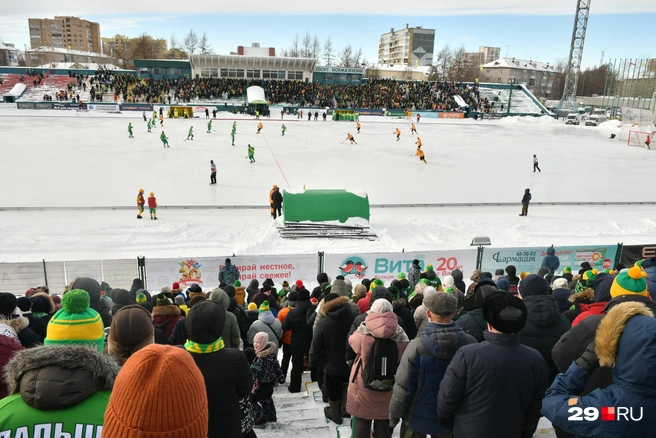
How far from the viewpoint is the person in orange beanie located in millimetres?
1607

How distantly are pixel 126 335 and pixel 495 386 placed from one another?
7.06ft

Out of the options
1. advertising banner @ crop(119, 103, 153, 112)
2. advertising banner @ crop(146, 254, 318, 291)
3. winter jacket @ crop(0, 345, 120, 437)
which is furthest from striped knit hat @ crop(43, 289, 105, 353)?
advertising banner @ crop(119, 103, 153, 112)

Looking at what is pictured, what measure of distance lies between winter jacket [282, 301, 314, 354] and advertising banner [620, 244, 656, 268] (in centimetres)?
989

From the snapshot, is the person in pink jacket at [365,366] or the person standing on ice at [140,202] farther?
the person standing on ice at [140,202]

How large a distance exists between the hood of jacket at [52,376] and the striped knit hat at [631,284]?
3314mm

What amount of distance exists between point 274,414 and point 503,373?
2.43 m

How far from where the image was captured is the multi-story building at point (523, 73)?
393 feet

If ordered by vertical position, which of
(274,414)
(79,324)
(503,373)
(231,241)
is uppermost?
(79,324)

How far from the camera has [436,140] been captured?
35344 millimetres

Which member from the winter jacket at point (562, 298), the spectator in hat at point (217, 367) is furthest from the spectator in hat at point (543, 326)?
the spectator in hat at point (217, 367)

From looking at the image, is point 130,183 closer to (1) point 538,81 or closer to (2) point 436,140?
(2) point 436,140

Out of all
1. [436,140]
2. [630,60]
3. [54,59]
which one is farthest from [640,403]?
[54,59]

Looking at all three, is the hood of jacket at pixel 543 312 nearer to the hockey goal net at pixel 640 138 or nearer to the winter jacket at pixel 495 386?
the winter jacket at pixel 495 386

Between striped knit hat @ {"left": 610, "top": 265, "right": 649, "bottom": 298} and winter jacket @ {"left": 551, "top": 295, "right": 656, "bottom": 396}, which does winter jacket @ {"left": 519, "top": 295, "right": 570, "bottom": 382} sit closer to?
striped knit hat @ {"left": 610, "top": 265, "right": 649, "bottom": 298}
